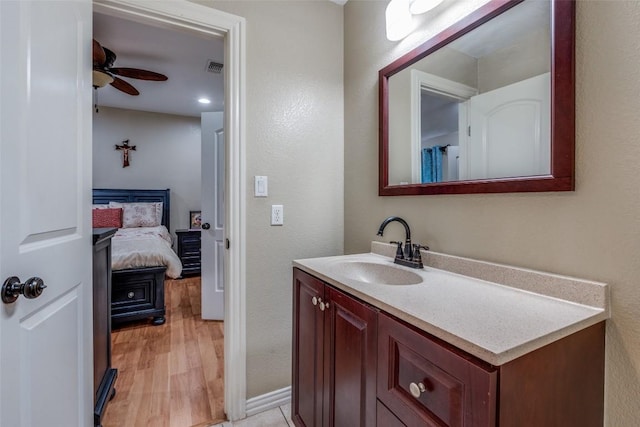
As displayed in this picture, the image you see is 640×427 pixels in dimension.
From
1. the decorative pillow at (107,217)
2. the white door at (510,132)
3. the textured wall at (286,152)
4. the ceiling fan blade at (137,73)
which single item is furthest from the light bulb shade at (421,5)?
the decorative pillow at (107,217)

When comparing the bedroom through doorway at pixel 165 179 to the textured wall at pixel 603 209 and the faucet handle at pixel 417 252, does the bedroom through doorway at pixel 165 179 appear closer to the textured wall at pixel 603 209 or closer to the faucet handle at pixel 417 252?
the faucet handle at pixel 417 252

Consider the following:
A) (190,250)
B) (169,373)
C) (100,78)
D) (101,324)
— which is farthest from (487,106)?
(190,250)

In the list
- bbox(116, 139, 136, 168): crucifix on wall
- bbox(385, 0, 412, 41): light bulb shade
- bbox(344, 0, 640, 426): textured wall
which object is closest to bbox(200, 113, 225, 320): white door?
bbox(385, 0, 412, 41): light bulb shade

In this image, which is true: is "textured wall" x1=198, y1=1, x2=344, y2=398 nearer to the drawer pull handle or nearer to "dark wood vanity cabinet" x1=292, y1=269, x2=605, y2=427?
"dark wood vanity cabinet" x1=292, y1=269, x2=605, y2=427

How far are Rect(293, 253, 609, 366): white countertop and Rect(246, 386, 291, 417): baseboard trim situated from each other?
969 mm

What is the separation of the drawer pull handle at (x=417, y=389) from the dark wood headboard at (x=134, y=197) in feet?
16.3

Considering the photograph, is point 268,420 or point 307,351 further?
point 268,420

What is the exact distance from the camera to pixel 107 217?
4.15 metres

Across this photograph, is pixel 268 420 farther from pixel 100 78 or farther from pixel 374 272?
pixel 100 78

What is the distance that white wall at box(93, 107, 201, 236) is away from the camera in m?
Answer: 4.60

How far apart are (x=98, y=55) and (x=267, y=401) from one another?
2.51 meters

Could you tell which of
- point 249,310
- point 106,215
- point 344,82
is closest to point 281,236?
point 249,310

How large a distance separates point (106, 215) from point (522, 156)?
4829 mm

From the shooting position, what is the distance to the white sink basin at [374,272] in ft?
4.28
